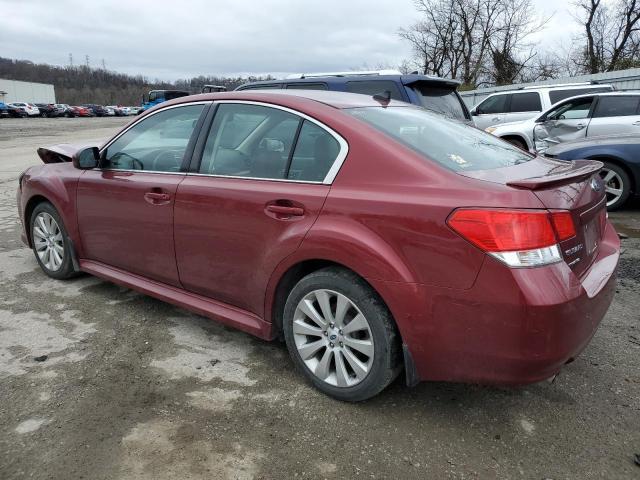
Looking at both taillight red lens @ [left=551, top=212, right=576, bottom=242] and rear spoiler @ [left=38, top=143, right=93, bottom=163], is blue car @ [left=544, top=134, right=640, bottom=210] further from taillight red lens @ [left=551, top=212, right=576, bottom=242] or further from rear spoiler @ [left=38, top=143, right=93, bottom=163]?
rear spoiler @ [left=38, top=143, right=93, bottom=163]

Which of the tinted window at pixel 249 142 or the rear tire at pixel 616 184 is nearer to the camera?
the tinted window at pixel 249 142

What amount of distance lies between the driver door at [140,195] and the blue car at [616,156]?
5.34m

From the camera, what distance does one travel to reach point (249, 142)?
312cm

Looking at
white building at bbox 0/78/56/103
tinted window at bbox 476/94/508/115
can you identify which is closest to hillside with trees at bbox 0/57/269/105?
white building at bbox 0/78/56/103

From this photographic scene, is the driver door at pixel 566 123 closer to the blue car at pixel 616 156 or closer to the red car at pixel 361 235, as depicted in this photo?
the blue car at pixel 616 156

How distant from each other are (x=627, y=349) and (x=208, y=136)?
118 inches

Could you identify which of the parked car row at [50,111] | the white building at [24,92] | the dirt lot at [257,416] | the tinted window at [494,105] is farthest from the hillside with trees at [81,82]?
the dirt lot at [257,416]

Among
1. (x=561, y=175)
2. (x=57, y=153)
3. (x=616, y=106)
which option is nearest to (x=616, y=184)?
(x=616, y=106)

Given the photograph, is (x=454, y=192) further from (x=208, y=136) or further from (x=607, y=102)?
(x=607, y=102)

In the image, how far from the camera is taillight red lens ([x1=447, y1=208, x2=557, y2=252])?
2.14 metres

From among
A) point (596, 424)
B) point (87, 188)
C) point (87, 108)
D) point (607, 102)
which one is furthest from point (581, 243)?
point (87, 108)

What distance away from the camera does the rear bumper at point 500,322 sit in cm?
212

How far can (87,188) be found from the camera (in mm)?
3961

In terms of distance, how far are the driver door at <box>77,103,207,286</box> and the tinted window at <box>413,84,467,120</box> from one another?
12.9 ft
